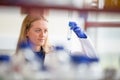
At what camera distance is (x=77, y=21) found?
1.00 metres

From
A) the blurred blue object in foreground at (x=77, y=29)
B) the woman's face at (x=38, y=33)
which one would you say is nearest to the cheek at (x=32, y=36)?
the woman's face at (x=38, y=33)

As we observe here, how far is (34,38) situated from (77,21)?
0.20 m

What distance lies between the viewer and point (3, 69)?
96 cm

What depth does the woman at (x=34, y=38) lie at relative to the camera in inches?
38.0

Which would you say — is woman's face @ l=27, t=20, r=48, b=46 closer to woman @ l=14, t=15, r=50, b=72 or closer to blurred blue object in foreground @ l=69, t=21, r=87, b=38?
woman @ l=14, t=15, r=50, b=72

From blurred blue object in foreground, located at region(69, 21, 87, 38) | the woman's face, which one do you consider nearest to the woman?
the woman's face

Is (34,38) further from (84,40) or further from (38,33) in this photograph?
(84,40)

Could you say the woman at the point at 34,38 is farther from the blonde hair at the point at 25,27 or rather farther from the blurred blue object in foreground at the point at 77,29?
the blurred blue object in foreground at the point at 77,29

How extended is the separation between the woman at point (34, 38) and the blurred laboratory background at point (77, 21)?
0.02 m

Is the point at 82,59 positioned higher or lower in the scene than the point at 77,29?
lower

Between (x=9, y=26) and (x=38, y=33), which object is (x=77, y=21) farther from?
(x=9, y=26)

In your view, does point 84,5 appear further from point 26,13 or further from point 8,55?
point 8,55

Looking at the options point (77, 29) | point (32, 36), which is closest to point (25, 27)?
point (32, 36)

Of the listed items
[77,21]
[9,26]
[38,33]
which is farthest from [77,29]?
[9,26]
